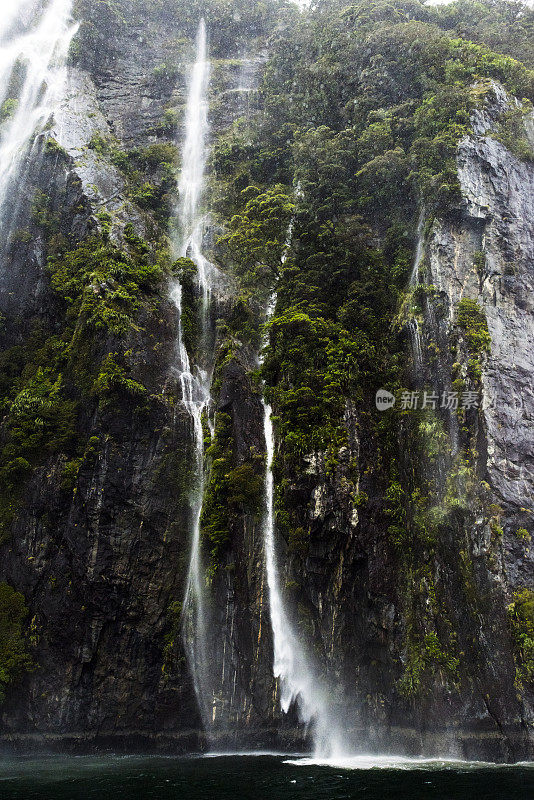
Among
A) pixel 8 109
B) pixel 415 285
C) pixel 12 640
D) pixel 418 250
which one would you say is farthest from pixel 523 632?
pixel 8 109

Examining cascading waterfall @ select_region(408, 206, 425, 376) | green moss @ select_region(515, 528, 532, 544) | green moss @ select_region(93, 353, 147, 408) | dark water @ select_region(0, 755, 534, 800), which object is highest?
cascading waterfall @ select_region(408, 206, 425, 376)

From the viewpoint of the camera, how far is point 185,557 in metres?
14.9

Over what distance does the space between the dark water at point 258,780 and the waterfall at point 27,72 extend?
18469mm

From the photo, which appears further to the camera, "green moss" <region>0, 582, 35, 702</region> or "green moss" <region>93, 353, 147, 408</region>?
"green moss" <region>93, 353, 147, 408</region>

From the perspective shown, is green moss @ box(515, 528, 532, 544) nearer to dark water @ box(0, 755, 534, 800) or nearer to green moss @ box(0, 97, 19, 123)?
dark water @ box(0, 755, 534, 800)

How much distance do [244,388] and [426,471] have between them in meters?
Result: 5.67

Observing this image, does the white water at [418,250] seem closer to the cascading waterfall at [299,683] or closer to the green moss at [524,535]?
the green moss at [524,535]

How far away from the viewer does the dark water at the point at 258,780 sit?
29.2 ft

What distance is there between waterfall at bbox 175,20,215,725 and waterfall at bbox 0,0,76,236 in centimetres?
650

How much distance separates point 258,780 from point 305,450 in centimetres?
710

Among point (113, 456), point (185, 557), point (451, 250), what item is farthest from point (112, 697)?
point (451, 250)

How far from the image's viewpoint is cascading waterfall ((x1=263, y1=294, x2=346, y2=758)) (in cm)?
1310

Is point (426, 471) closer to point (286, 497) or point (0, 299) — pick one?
point (286, 497)

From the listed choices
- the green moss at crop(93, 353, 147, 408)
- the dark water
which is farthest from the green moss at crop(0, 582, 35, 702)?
the green moss at crop(93, 353, 147, 408)
